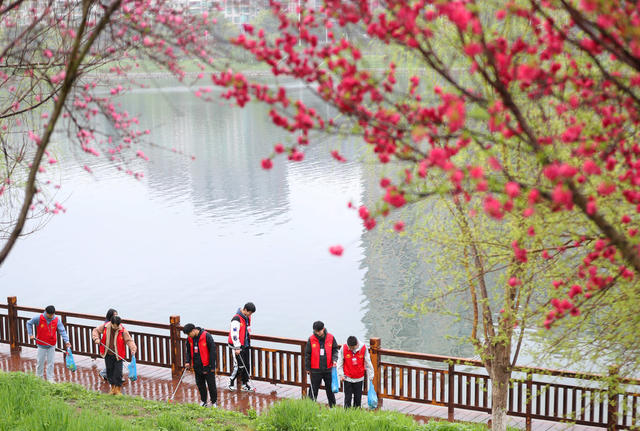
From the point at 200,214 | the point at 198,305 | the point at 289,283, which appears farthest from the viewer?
the point at 200,214

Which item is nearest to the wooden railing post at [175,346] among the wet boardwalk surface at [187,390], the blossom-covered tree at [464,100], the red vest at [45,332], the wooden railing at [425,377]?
the wooden railing at [425,377]

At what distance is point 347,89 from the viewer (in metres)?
4.51

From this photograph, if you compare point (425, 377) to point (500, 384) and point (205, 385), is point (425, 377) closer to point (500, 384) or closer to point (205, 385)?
point (500, 384)

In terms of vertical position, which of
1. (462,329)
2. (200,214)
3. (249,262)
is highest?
(200,214)

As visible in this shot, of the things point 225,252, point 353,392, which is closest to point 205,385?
point 353,392

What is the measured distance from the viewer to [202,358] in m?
12.1

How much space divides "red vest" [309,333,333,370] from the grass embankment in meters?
1.34

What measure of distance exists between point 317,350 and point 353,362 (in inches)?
25.7

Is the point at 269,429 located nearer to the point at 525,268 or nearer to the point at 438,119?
the point at 525,268

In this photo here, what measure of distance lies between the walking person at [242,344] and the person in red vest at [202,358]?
76cm

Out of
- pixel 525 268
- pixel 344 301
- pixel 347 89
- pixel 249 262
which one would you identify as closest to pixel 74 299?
pixel 249 262

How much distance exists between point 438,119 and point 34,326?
11197 mm

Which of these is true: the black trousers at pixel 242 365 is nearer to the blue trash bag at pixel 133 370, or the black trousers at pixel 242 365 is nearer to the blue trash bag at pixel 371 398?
the blue trash bag at pixel 133 370

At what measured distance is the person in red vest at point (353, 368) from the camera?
38.3 feet
